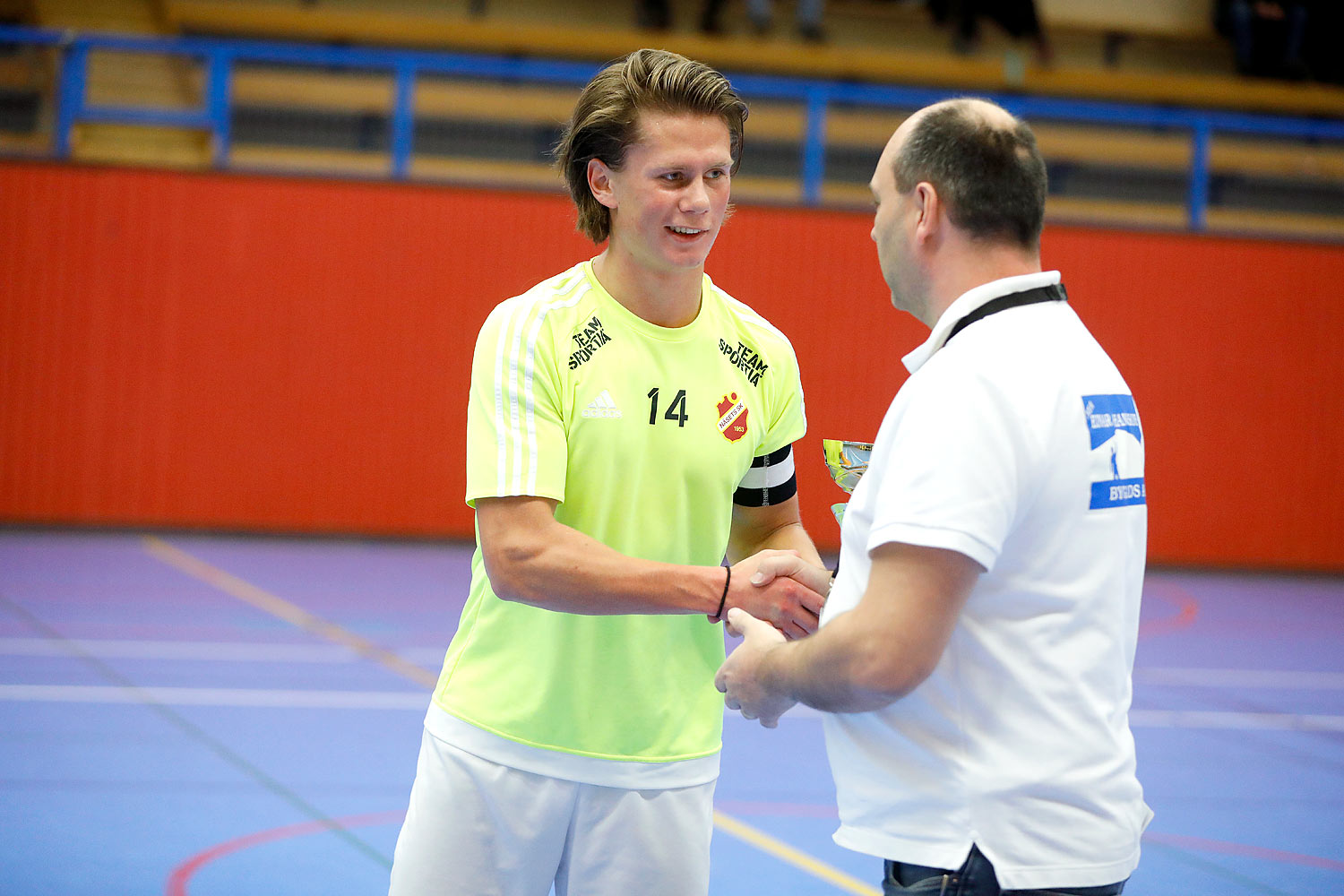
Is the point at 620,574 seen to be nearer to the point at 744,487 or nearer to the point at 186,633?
the point at 744,487

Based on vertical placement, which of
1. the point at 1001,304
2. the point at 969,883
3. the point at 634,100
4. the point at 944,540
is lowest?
the point at 969,883

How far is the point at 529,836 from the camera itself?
2461 mm

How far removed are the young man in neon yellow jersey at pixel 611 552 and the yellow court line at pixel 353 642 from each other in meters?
2.39

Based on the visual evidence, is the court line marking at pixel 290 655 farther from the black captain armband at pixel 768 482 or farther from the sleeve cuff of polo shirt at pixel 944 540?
the sleeve cuff of polo shirt at pixel 944 540

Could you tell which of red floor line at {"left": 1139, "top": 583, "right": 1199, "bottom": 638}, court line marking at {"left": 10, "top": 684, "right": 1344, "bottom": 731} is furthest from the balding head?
red floor line at {"left": 1139, "top": 583, "right": 1199, "bottom": 638}

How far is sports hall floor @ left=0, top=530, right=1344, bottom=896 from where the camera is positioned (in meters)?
4.77

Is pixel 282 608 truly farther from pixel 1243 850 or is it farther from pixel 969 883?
pixel 969 883

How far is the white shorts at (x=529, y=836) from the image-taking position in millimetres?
2449

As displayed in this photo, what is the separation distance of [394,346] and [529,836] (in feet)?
32.4

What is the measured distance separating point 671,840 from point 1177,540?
37.3ft

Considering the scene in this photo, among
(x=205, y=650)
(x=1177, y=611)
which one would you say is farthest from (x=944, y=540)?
(x=1177, y=611)

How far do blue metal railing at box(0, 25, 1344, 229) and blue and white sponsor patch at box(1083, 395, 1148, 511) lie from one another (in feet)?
33.9

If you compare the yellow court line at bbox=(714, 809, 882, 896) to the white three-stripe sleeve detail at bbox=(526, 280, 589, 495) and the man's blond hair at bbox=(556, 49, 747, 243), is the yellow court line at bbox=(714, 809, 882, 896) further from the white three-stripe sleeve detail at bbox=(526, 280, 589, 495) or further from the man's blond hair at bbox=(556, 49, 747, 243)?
the man's blond hair at bbox=(556, 49, 747, 243)

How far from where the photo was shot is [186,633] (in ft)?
26.3
